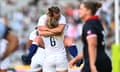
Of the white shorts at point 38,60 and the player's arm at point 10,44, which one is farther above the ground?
the player's arm at point 10,44

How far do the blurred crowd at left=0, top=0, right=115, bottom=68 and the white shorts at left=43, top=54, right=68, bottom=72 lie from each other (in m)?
8.33

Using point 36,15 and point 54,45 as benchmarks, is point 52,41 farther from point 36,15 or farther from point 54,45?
point 36,15

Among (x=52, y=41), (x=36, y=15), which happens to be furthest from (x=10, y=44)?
(x=36, y=15)

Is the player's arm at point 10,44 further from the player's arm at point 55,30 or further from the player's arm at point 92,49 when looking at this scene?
the player's arm at point 92,49

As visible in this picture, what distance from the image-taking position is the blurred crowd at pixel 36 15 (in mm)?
18688

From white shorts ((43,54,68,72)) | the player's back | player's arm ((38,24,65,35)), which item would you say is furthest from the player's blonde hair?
white shorts ((43,54,68,72))

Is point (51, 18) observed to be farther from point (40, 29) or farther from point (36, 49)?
point (36, 49)

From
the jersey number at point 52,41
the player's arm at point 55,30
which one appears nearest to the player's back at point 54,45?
the jersey number at point 52,41

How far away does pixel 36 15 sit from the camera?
19453 mm

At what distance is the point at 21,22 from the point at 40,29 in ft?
31.4

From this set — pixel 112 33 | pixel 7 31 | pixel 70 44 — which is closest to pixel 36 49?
pixel 70 44

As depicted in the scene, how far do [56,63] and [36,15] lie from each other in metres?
9.73

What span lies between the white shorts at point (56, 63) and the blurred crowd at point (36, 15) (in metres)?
8.33

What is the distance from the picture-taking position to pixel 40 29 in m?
9.85
